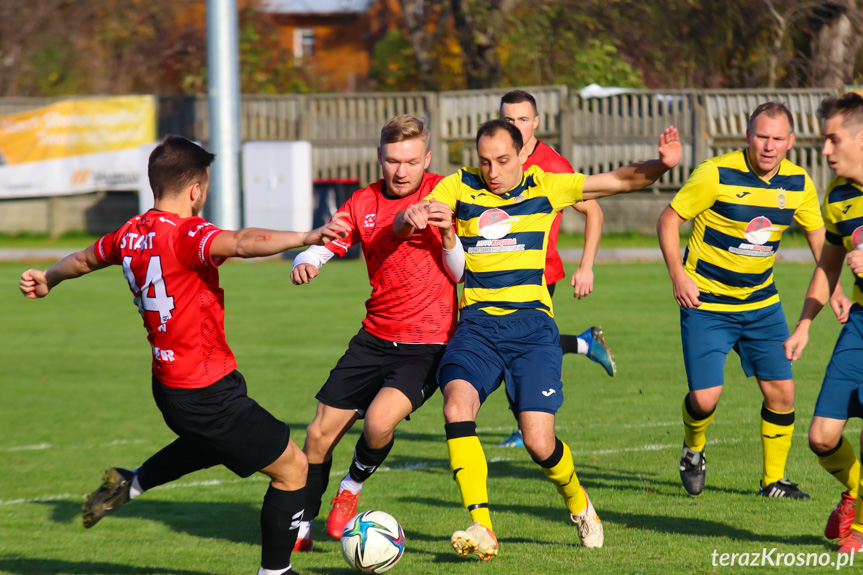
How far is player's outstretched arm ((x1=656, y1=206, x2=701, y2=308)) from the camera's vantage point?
19.0ft

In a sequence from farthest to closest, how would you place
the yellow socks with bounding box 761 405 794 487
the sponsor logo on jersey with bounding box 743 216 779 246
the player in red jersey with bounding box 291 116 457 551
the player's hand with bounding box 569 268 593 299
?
the player's hand with bounding box 569 268 593 299
the yellow socks with bounding box 761 405 794 487
the sponsor logo on jersey with bounding box 743 216 779 246
the player in red jersey with bounding box 291 116 457 551

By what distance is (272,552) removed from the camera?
4.59 metres

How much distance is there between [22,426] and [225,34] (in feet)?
44.7

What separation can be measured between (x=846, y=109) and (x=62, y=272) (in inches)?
156

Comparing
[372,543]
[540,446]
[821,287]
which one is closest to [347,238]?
[540,446]

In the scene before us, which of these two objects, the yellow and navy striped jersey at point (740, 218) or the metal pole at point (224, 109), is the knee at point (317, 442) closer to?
the yellow and navy striped jersey at point (740, 218)

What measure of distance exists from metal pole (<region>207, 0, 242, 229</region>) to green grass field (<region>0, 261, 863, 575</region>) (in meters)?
7.31

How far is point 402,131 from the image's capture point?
5.29 meters

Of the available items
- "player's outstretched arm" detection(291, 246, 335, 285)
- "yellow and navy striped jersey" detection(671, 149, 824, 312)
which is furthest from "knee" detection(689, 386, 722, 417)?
"player's outstretched arm" detection(291, 246, 335, 285)

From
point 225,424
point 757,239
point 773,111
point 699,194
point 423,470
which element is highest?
point 773,111

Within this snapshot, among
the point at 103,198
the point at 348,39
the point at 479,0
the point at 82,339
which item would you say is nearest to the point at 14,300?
the point at 82,339

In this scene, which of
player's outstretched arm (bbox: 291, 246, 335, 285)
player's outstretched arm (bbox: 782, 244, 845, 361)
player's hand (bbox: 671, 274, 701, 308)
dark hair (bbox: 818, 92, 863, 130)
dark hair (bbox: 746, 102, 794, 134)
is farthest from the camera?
player's hand (bbox: 671, 274, 701, 308)

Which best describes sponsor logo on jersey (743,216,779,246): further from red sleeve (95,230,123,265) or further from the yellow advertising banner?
the yellow advertising banner

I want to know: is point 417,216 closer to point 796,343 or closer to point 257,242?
point 257,242
